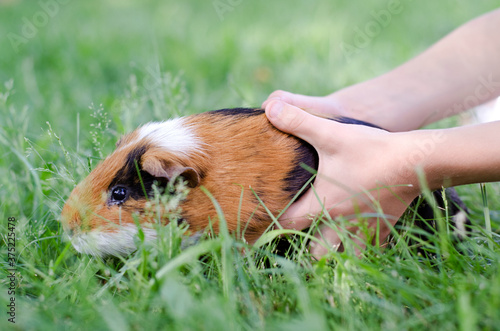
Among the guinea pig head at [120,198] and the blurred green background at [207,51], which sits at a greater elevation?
the blurred green background at [207,51]

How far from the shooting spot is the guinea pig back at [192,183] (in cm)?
168

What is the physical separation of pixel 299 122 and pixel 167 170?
0.52 meters

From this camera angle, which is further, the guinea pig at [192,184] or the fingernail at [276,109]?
the fingernail at [276,109]

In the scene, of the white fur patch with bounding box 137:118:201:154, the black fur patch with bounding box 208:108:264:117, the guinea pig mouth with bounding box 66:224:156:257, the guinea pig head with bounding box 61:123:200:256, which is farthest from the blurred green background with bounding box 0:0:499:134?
the guinea pig mouth with bounding box 66:224:156:257

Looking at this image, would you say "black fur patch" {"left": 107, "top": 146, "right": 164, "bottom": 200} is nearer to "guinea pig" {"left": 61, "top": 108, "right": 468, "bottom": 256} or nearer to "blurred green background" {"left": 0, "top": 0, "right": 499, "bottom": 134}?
"guinea pig" {"left": 61, "top": 108, "right": 468, "bottom": 256}

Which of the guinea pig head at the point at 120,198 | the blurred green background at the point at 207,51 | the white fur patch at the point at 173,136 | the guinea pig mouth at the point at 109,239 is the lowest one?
the guinea pig mouth at the point at 109,239

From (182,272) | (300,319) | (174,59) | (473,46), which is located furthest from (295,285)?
(174,59)

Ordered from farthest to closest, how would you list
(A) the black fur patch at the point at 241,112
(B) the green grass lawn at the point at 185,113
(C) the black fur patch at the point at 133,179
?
(A) the black fur patch at the point at 241,112 → (C) the black fur patch at the point at 133,179 → (B) the green grass lawn at the point at 185,113

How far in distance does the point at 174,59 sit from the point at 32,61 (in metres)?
1.24

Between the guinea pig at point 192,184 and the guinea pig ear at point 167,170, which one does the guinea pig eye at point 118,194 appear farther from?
the guinea pig ear at point 167,170

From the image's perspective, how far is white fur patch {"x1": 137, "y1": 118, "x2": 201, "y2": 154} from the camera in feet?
5.65

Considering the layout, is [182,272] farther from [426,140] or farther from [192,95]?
[192,95]

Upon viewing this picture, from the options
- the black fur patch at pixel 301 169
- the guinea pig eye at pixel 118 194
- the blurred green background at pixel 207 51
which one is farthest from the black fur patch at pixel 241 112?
the blurred green background at pixel 207 51

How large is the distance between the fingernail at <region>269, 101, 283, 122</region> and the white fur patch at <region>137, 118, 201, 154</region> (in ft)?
0.99
